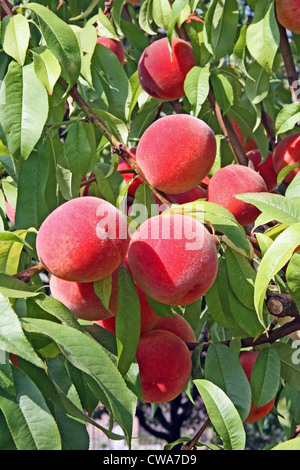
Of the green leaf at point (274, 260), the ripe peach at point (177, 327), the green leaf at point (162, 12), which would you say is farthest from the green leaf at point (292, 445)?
the green leaf at point (162, 12)

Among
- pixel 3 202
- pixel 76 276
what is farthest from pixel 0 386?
pixel 3 202

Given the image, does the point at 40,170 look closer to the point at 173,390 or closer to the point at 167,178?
the point at 167,178

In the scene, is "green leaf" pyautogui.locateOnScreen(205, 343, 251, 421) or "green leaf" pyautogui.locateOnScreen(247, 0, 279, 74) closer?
"green leaf" pyautogui.locateOnScreen(205, 343, 251, 421)

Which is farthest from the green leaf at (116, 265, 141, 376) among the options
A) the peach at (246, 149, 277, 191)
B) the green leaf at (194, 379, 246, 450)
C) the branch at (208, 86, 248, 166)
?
the peach at (246, 149, 277, 191)

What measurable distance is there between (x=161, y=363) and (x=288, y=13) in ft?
2.54

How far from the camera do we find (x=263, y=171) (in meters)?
1.38

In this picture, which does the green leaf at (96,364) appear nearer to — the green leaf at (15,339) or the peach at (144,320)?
the green leaf at (15,339)

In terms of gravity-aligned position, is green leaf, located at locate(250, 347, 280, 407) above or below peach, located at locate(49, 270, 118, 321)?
below

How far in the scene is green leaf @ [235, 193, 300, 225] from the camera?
2.60ft

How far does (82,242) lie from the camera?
2.53 ft

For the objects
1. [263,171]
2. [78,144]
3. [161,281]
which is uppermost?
[78,144]

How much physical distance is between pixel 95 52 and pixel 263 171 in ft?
1.57

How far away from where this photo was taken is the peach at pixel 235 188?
1.08 m

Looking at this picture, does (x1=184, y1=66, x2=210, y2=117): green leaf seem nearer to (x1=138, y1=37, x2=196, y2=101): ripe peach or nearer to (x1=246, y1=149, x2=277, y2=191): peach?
(x1=138, y1=37, x2=196, y2=101): ripe peach
